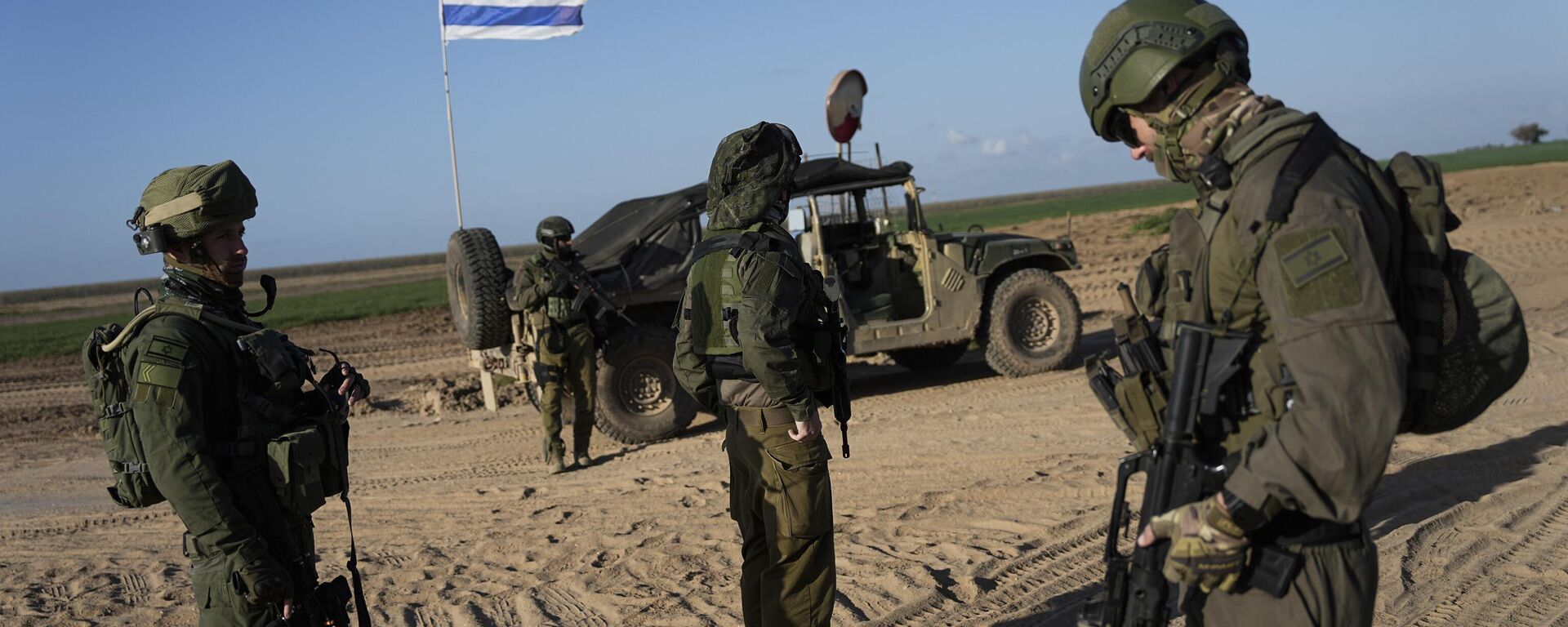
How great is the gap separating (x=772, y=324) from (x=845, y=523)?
2.65m

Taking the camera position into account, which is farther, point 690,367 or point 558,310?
point 558,310

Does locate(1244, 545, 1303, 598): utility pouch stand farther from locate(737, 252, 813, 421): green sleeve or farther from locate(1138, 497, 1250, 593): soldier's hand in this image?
locate(737, 252, 813, 421): green sleeve

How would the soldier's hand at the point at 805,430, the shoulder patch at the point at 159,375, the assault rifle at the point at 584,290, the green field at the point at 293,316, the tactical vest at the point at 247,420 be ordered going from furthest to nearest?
the green field at the point at 293,316
the assault rifle at the point at 584,290
the soldier's hand at the point at 805,430
the tactical vest at the point at 247,420
the shoulder patch at the point at 159,375

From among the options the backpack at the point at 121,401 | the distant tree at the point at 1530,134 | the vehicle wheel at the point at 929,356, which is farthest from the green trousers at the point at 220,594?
the distant tree at the point at 1530,134

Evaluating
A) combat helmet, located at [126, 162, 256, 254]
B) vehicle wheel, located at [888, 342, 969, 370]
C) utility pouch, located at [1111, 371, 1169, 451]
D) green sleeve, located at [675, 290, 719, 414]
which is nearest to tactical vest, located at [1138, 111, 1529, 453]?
utility pouch, located at [1111, 371, 1169, 451]

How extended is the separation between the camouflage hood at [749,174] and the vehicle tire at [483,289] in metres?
5.19

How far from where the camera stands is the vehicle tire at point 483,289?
8492mm

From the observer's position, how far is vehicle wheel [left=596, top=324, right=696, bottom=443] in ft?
28.4

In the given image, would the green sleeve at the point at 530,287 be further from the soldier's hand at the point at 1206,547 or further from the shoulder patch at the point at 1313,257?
the shoulder patch at the point at 1313,257

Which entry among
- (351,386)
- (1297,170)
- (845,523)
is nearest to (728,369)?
(351,386)

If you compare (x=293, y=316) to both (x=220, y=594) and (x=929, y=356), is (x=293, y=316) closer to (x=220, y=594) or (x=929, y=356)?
(x=929, y=356)

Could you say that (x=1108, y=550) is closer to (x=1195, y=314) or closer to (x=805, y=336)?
(x=1195, y=314)

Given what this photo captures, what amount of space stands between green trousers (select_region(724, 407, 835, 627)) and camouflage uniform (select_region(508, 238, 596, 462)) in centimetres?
448

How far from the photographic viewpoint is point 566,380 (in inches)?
320
